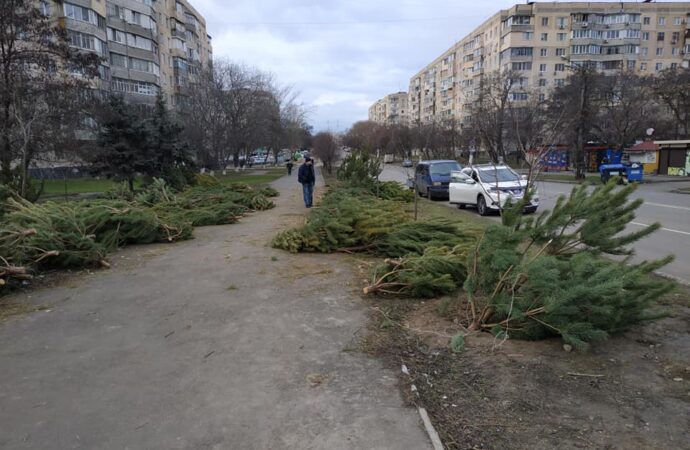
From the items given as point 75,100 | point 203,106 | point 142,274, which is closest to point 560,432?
point 142,274

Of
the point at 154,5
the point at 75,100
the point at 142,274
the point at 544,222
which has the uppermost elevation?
the point at 154,5

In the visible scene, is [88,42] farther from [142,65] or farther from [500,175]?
[500,175]

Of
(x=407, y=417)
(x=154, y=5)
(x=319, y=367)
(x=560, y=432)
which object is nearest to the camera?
(x=560, y=432)

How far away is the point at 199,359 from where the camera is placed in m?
4.33

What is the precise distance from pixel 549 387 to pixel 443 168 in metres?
19.4

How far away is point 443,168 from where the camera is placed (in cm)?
2245

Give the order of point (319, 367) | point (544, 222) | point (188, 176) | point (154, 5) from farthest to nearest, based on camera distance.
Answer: point (154, 5)
point (188, 176)
point (544, 222)
point (319, 367)

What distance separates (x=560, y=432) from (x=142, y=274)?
6.66 meters

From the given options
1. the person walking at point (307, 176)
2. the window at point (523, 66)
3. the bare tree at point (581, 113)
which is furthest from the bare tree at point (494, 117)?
the window at point (523, 66)

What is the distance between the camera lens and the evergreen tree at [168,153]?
2181 cm

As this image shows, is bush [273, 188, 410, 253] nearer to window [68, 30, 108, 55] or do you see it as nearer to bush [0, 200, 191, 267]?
bush [0, 200, 191, 267]

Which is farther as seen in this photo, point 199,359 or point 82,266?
point 82,266

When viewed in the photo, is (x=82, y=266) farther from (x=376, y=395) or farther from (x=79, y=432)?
(x=376, y=395)

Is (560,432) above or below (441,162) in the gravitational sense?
below
